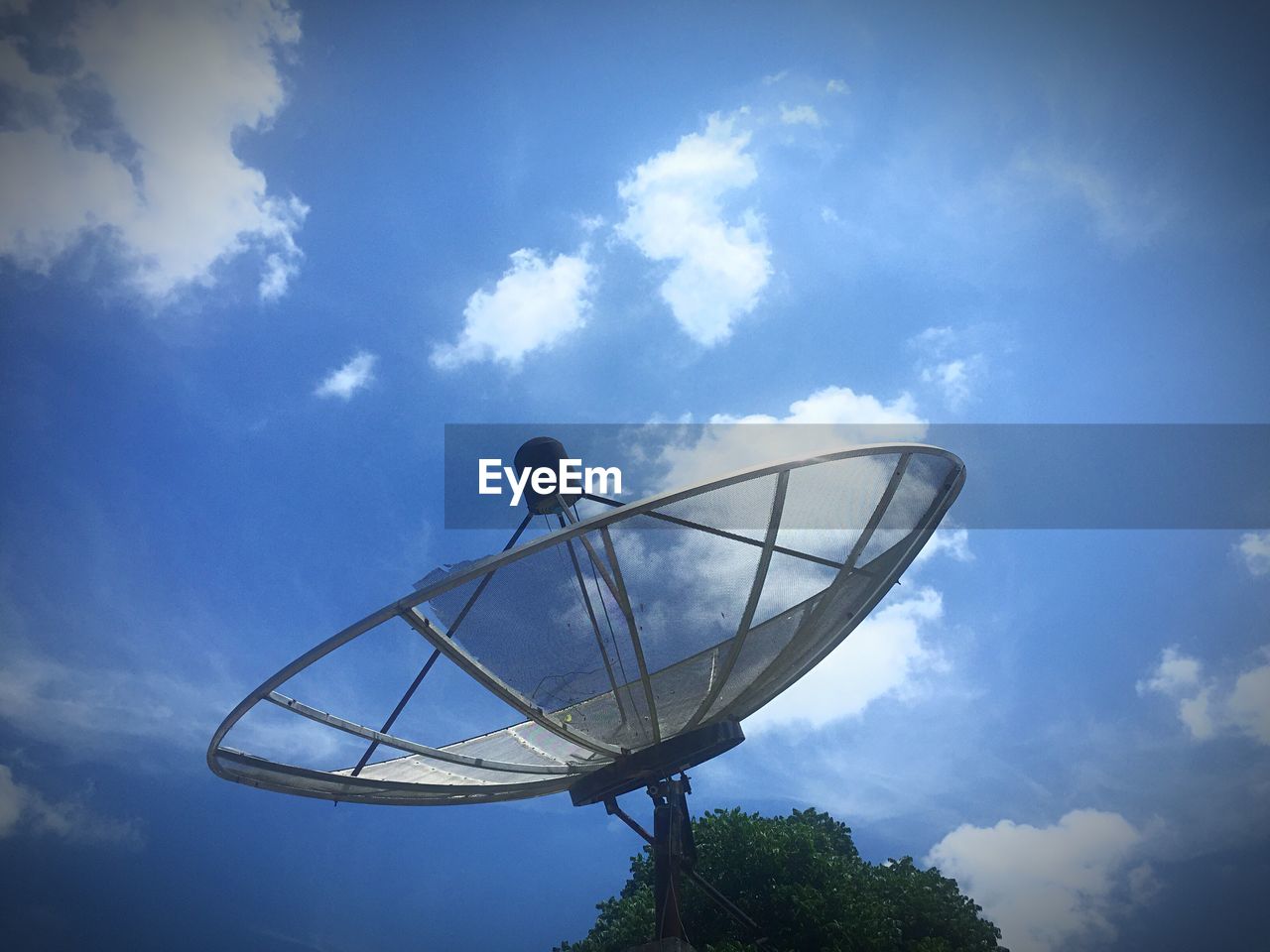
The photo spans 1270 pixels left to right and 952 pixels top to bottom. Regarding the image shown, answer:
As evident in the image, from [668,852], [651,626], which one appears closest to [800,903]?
[668,852]

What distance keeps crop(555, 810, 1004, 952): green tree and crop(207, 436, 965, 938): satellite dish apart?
277 inches

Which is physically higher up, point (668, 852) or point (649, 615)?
point (649, 615)

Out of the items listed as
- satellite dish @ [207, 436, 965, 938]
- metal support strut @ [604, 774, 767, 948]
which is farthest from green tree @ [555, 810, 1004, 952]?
satellite dish @ [207, 436, 965, 938]

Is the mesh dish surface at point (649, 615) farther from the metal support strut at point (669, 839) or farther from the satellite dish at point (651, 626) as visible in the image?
the metal support strut at point (669, 839)

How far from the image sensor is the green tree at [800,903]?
1988cm

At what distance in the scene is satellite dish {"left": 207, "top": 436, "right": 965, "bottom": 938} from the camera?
38.3ft

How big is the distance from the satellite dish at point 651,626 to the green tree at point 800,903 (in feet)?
23.1

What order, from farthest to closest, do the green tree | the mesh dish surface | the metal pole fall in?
the green tree, the metal pole, the mesh dish surface

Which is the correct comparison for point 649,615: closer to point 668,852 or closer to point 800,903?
point 668,852

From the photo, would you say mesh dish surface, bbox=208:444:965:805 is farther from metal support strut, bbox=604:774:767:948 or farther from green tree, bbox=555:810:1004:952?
green tree, bbox=555:810:1004:952

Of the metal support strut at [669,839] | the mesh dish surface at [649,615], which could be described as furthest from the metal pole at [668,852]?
the mesh dish surface at [649,615]

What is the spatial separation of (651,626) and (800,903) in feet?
39.7

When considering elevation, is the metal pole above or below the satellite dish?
below

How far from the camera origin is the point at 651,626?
44.3 feet
